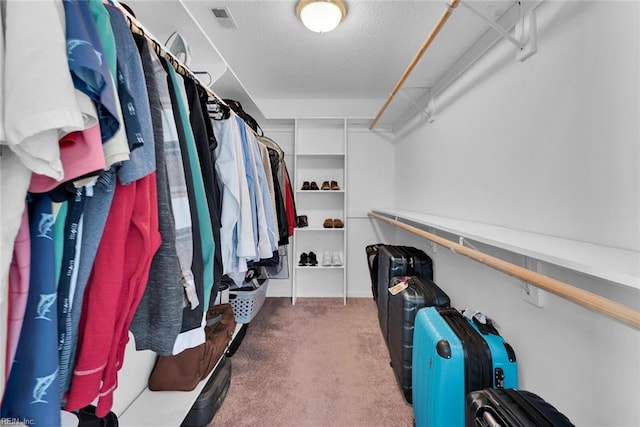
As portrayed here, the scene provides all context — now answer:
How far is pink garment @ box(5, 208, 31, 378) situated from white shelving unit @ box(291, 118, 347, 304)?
97.4 inches

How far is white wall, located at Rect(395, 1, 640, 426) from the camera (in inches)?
27.8

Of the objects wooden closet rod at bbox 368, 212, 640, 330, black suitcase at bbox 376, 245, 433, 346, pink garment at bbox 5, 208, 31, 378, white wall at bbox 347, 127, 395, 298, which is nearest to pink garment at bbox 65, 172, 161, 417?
pink garment at bbox 5, 208, 31, 378

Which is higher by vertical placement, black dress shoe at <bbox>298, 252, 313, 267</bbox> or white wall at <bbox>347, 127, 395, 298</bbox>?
white wall at <bbox>347, 127, 395, 298</bbox>

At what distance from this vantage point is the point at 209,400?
1.25 metres

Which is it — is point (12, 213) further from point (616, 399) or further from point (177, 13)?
point (616, 399)

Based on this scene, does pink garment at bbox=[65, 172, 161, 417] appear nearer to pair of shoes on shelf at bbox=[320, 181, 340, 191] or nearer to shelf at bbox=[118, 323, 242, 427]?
shelf at bbox=[118, 323, 242, 427]

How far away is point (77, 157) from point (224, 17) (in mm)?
1561

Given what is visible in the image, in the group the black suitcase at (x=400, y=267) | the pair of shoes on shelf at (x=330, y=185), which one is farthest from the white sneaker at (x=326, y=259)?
the black suitcase at (x=400, y=267)

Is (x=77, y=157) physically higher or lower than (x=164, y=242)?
higher

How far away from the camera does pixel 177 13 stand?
106cm

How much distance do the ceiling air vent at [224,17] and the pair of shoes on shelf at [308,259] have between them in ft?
7.02

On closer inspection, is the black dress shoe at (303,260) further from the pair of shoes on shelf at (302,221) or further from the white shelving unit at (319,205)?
the pair of shoes on shelf at (302,221)

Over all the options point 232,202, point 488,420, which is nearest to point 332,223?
point 232,202

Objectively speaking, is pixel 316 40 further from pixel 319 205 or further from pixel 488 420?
pixel 488 420
